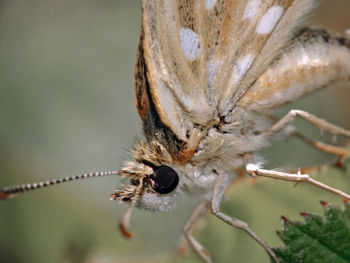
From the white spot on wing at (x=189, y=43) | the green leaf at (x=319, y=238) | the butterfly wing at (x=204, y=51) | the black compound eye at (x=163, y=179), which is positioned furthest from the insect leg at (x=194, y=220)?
the white spot on wing at (x=189, y=43)

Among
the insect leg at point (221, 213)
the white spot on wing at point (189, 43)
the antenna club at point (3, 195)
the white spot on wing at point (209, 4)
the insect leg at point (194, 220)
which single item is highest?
the white spot on wing at point (209, 4)

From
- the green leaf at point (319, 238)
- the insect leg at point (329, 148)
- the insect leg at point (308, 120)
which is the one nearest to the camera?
the green leaf at point (319, 238)

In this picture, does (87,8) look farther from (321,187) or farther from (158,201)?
(321,187)

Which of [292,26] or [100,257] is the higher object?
[292,26]

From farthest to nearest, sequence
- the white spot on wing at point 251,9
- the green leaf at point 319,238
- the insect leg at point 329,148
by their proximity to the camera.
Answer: the insect leg at point 329,148 → the white spot on wing at point 251,9 → the green leaf at point 319,238

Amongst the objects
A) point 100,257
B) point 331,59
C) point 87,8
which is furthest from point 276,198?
point 87,8

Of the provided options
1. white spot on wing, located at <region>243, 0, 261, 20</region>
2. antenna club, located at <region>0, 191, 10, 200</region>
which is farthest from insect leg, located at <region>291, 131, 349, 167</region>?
antenna club, located at <region>0, 191, 10, 200</region>

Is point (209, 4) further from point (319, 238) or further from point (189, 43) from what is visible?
point (319, 238)

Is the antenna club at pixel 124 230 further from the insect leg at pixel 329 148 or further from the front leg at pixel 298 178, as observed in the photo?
the insect leg at pixel 329 148
